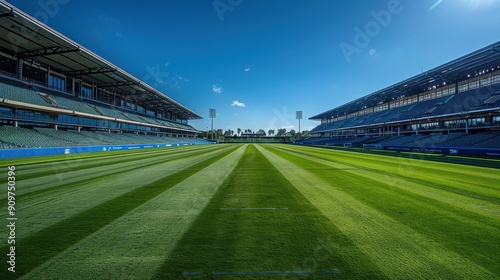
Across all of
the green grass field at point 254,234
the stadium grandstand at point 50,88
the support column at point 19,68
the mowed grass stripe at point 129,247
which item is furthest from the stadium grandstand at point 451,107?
the support column at point 19,68

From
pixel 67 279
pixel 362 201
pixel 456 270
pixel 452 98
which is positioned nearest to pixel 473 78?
pixel 452 98

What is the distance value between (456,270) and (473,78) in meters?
46.3

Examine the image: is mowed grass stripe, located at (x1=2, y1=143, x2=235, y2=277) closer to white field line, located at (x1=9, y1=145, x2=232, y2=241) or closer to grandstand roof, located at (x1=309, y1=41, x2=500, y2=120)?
white field line, located at (x1=9, y1=145, x2=232, y2=241)

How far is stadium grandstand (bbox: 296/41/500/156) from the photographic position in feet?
85.1

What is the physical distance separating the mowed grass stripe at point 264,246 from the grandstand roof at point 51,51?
86.8 feet

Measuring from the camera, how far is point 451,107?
31891mm

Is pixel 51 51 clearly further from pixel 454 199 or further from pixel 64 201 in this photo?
pixel 454 199

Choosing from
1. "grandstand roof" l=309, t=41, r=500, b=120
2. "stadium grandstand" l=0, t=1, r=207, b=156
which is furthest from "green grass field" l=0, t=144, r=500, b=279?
"grandstand roof" l=309, t=41, r=500, b=120

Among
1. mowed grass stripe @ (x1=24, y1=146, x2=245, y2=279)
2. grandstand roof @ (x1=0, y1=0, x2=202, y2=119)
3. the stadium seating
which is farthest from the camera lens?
the stadium seating

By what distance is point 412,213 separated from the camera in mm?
4523

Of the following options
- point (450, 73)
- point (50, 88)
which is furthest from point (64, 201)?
point (450, 73)

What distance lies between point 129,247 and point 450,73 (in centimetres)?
4404

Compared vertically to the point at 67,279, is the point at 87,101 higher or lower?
higher

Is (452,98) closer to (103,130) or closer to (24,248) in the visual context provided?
(24,248)
